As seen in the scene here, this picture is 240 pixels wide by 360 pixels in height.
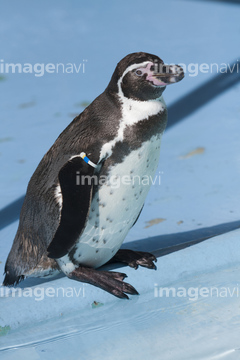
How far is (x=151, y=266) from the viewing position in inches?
93.8

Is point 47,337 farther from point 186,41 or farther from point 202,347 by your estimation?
point 186,41

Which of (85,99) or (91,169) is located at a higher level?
(91,169)

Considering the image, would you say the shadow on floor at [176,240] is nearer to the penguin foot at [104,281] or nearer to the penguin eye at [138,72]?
the penguin foot at [104,281]

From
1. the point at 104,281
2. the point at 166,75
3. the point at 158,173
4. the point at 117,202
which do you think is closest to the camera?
the point at 166,75

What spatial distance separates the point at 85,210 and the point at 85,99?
94.8 inches

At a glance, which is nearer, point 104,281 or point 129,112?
point 129,112

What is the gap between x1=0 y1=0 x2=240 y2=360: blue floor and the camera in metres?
2.09

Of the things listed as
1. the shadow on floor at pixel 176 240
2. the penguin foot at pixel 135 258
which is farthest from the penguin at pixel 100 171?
the shadow on floor at pixel 176 240

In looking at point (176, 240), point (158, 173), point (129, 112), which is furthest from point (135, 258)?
point (158, 173)

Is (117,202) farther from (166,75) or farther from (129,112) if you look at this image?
(166,75)

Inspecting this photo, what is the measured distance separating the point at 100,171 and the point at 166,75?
33 centimetres

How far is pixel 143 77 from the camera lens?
200 centimetres

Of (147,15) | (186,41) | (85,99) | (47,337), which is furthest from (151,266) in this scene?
(147,15)

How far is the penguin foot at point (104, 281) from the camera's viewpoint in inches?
88.8
